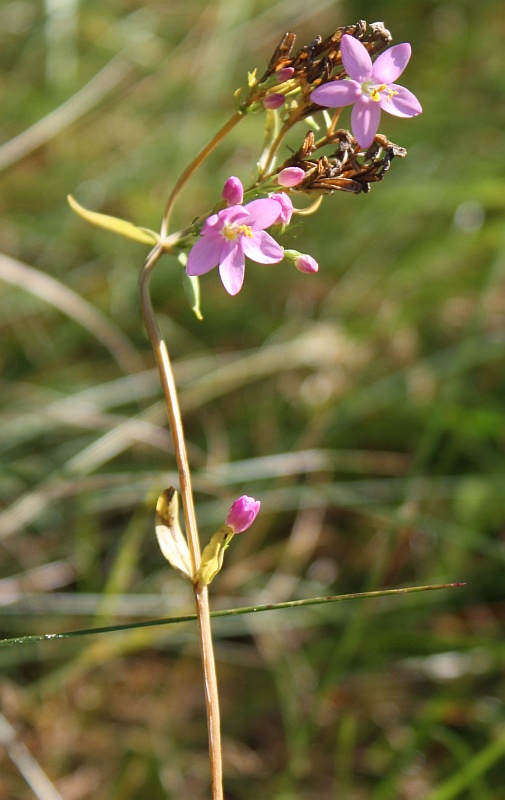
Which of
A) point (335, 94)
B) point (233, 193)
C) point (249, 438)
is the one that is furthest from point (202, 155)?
point (249, 438)

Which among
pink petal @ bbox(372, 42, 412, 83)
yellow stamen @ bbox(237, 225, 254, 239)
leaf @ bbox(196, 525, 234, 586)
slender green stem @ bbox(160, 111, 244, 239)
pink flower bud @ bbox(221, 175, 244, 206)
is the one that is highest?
pink petal @ bbox(372, 42, 412, 83)

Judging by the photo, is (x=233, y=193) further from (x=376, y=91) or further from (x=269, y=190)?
(x=376, y=91)

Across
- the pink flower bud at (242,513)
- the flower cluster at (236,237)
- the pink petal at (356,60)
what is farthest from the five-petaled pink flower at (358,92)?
the pink flower bud at (242,513)

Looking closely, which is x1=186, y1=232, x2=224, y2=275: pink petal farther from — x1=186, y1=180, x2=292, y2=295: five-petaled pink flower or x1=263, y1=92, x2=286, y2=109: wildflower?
x1=263, y1=92, x2=286, y2=109: wildflower

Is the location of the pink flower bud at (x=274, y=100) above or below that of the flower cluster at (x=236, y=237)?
above

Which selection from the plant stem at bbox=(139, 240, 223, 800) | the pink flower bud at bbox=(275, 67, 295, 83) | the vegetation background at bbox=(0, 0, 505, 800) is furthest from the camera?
the vegetation background at bbox=(0, 0, 505, 800)

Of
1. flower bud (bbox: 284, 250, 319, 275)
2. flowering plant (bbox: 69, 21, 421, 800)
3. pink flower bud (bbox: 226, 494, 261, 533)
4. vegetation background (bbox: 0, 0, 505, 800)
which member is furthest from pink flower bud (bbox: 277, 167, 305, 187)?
vegetation background (bbox: 0, 0, 505, 800)

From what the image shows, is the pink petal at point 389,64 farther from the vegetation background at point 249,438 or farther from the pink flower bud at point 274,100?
the vegetation background at point 249,438
